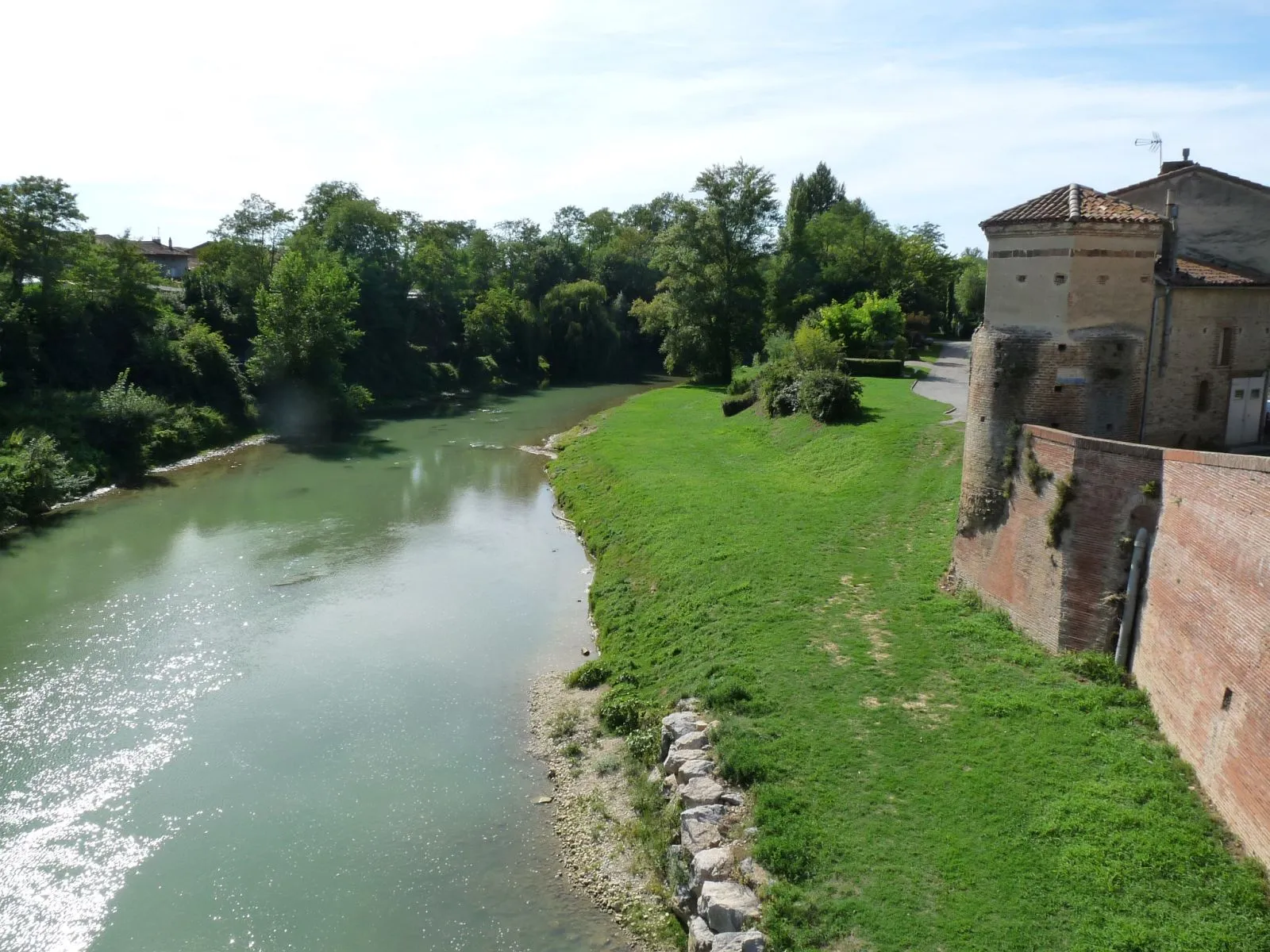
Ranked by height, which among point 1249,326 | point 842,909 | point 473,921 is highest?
point 1249,326

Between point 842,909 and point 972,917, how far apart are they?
1.19 m

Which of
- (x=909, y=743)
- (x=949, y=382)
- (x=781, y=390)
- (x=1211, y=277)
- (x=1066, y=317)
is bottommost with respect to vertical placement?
→ (x=909, y=743)

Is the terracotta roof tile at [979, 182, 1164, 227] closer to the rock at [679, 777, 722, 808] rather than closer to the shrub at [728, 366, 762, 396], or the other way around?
A: the rock at [679, 777, 722, 808]

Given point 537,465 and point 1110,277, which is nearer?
point 1110,277

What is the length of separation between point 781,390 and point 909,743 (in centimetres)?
2325

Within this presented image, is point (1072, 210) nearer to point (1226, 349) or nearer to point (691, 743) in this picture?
point (1226, 349)

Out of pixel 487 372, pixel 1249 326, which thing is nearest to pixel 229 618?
pixel 1249 326

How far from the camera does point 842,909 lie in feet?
28.5

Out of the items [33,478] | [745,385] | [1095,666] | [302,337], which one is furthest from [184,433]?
[1095,666]

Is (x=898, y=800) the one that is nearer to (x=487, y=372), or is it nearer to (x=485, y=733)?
(x=485, y=733)

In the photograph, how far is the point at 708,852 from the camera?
32.4 feet

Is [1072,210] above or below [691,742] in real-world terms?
above

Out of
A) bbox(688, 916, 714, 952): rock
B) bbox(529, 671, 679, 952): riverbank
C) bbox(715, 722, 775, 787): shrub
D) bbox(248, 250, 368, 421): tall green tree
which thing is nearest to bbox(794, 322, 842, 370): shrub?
bbox(529, 671, 679, 952): riverbank

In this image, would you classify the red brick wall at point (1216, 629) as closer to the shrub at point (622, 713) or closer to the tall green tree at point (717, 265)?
the shrub at point (622, 713)
